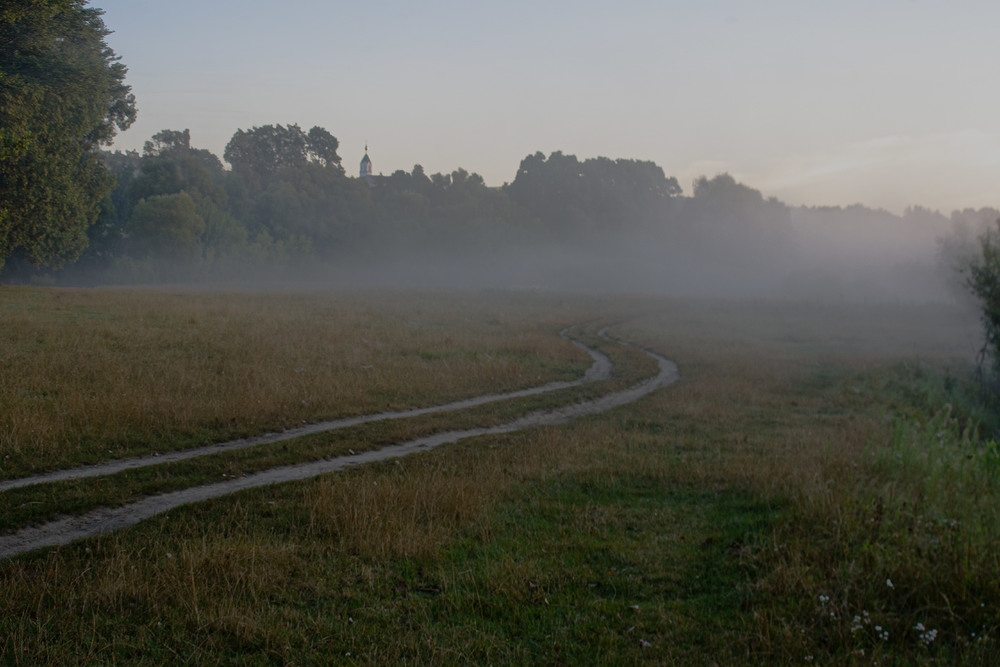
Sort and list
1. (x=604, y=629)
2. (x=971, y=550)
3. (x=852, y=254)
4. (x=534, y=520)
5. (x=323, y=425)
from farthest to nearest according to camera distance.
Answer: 1. (x=852, y=254)
2. (x=323, y=425)
3. (x=534, y=520)
4. (x=971, y=550)
5. (x=604, y=629)

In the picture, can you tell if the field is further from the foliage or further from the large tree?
the foliage

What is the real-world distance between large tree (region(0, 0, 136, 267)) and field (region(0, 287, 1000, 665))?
64.3 ft

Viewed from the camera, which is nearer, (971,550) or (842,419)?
(971,550)

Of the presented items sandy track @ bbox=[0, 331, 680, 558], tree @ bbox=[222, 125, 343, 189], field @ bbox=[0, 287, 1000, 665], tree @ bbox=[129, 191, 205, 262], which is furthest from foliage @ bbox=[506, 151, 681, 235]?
field @ bbox=[0, 287, 1000, 665]

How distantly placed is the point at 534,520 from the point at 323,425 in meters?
7.76

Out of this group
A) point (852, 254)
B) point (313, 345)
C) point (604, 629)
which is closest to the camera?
point (604, 629)

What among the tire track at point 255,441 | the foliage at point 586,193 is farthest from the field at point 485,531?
the foliage at point 586,193

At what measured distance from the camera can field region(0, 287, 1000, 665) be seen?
5820 millimetres

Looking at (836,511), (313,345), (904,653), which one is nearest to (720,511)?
(836,511)

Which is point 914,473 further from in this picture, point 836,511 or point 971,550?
point 971,550

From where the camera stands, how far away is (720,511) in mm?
9422

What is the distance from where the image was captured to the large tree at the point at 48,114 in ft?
107

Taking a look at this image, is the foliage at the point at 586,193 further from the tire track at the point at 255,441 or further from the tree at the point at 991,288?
A: the tire track at the point at 255,441

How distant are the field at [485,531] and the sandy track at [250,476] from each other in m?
0.34
